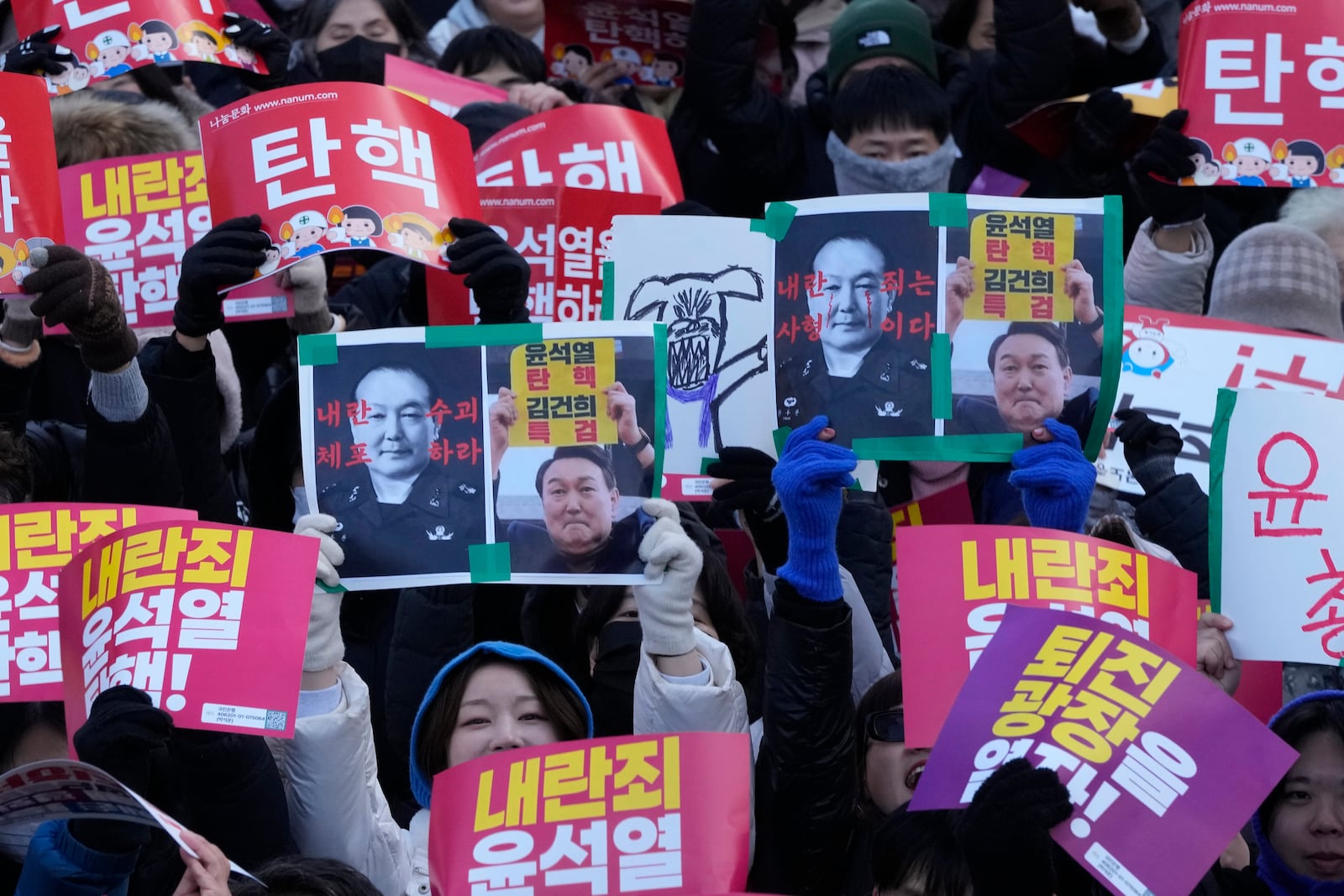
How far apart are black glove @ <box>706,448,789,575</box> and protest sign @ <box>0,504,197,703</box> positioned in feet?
3.89

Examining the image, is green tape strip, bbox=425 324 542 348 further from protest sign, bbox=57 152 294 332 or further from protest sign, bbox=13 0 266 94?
protest sign, bbox=13 0 266 94

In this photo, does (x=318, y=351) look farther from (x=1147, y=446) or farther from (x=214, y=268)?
(x=1147, y=446)

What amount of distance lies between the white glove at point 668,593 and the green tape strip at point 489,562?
0.30m

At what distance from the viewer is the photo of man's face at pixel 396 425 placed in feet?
13.8

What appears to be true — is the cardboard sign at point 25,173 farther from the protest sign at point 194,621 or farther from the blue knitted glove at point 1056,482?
the blue knitted glove at point 1056,482

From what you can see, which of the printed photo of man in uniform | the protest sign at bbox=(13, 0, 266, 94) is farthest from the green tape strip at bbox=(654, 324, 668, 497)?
the protest sign at bbox=(13, 0, 266, 94)

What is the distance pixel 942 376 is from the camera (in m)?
4.40

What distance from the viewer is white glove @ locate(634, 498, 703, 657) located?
3998 mm

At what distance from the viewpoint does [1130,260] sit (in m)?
5.79

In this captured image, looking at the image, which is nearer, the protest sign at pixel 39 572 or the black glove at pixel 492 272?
the protest sign at pixel 39 572

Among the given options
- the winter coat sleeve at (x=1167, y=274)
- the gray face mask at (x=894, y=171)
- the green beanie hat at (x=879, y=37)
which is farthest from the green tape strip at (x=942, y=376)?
the green beanie hat at (x=879, y=37)

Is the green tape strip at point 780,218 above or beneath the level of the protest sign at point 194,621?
above

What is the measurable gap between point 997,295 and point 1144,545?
26.2 inches

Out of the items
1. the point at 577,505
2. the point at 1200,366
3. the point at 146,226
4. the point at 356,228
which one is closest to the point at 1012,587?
the point at 577,505
